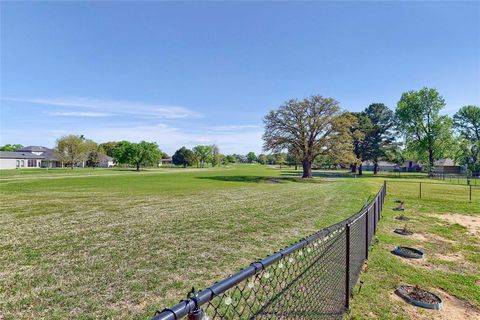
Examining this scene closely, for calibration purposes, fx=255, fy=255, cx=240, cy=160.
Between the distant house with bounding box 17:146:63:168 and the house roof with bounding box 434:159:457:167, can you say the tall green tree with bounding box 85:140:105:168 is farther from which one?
the house roof with bounding box 434:159:457:167

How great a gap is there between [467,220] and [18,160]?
9016cm

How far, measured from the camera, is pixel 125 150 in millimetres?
63438

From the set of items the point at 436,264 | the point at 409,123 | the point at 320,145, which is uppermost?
the point at 409,123

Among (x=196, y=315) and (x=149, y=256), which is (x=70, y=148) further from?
(x=196, y=315)

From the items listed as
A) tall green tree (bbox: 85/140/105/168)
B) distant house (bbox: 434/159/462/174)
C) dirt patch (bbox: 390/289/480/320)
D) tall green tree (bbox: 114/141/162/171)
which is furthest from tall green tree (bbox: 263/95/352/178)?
tall green tree (bbox: 85/140/105/168)

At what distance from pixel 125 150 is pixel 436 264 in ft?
A: 219

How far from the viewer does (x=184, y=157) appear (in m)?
97.9

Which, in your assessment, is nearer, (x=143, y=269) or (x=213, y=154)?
(x=143, y=269)

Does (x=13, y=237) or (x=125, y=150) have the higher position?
(x=125, y=150)

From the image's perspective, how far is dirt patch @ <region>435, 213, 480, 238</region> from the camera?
8.70m

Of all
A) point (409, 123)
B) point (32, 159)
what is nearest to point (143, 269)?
point (409, 123)

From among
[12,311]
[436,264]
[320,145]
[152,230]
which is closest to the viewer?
[12,311]

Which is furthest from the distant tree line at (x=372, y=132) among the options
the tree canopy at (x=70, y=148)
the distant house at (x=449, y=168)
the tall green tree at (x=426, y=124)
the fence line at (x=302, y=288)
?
the tree canopy at (x=70, y=148)

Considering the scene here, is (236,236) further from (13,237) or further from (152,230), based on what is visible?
(13,237)
